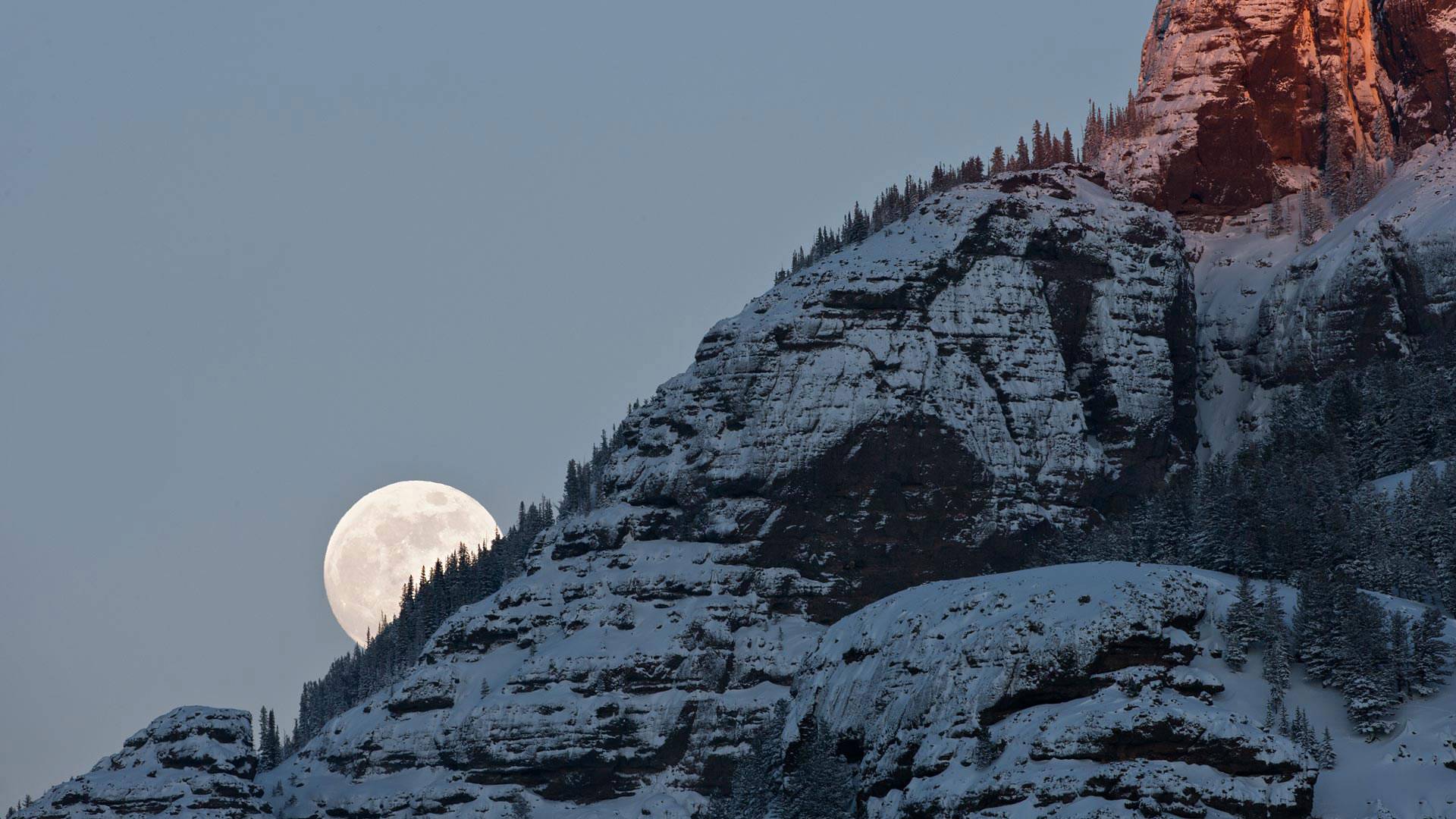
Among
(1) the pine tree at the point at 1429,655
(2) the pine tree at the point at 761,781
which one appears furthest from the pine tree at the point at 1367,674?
(2) the pine tree at the point at 761,781

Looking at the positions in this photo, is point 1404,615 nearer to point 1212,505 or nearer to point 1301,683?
point 1301,683

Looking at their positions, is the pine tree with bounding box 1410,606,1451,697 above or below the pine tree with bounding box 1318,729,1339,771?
above

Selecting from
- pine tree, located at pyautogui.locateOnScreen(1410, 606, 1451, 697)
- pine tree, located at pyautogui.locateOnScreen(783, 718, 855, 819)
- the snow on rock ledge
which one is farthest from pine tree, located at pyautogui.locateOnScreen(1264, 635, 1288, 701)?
pine tree, located at pyautogui.locateOnScreen(783, 718, 855, 819)

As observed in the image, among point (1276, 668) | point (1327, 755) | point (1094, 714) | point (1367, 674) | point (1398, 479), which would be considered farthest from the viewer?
point (1398, 479)

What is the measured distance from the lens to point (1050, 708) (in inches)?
5217

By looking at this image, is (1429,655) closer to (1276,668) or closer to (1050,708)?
(1276,668)

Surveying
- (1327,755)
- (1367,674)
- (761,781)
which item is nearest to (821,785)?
(761,781)

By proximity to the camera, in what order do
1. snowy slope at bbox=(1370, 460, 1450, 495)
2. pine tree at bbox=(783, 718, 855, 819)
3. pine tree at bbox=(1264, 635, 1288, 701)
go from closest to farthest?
1. pine tree at bbox=(1264, 635, 1288, 701)
2. pine tree at bbox=(783, 718, 855, 819)
3. snowy slope at bbox=(1370, 460, 1450, 495)

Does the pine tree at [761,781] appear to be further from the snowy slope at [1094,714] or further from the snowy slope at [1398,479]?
the snowy slope at [1398,479]

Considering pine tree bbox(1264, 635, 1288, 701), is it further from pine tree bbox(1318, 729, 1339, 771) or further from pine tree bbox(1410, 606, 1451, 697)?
pine tree bbox(1410, 606, 1451, 697)

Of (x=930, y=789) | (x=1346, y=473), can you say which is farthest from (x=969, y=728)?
(x=1346, y=473)

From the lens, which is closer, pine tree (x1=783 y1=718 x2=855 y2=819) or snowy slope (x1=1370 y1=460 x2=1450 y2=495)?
pine tree (x1=783 y1=718 x2=855 y2=819)

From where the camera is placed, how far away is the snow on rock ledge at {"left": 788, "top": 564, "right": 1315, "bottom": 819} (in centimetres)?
12375

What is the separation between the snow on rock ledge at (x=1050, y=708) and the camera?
123750 mm
